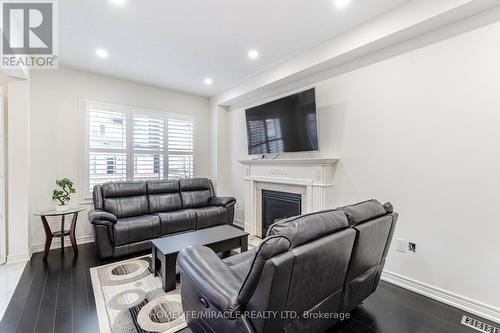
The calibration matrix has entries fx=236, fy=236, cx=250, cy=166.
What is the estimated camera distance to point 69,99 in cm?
387

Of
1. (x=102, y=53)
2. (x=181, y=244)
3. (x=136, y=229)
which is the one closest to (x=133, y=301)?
(x=181, y=244)

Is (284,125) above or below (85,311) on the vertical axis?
above

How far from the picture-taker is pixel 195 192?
4.67 meters

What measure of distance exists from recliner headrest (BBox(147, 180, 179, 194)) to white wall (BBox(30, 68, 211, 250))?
1.11m

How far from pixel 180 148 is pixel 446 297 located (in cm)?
476

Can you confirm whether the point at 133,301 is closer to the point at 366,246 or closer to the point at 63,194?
the point at 366,246

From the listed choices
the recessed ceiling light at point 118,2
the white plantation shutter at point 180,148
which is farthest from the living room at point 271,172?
the white plantation shutter at point 180,148

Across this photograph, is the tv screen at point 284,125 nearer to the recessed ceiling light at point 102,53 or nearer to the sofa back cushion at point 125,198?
the sofa back cushion at point 125,198

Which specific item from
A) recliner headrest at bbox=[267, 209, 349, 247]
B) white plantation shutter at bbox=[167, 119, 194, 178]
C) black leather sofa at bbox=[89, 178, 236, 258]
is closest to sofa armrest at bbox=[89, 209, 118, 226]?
black leather sofa at bbox=[89, 178, 236, 258]

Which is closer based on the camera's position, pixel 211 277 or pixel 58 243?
pixel 211 277

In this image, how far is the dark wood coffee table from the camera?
245 cm

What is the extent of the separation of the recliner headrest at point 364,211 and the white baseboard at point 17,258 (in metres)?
4.09

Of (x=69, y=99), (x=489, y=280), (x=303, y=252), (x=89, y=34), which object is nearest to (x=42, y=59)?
(x=69, y=99)

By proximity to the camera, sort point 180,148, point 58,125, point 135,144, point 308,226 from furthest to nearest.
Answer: point 180,148 < point 135,144 < point 58,125 < point 308,226
